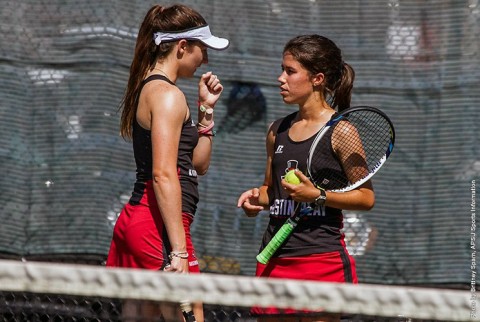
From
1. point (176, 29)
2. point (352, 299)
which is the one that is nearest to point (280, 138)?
point (176, 29)

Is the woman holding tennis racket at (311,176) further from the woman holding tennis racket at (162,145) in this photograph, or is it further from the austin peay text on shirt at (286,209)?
the woman holding tennis racket at (162,145)

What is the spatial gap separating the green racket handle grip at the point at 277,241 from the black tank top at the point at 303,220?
0.08 feet

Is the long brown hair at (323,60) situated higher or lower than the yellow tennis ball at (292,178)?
higher

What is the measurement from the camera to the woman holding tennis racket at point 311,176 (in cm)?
376

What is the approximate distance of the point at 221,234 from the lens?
16.6ft

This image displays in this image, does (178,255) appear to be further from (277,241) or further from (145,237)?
(277,241)

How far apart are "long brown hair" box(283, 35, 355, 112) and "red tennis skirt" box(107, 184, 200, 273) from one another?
2.17 ft

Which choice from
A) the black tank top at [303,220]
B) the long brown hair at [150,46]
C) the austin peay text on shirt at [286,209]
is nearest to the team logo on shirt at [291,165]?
the black tank top at [303,220]

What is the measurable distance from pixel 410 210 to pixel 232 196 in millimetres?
781

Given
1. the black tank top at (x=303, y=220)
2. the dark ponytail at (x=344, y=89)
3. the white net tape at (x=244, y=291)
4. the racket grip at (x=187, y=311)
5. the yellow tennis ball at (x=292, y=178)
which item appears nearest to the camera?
the white net tape at (x=244, y=291)

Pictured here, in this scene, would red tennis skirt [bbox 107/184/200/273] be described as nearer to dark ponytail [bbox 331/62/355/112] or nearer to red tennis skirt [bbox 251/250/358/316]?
red tennis skirt [bbox 251/250/358/316]

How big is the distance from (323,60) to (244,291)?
1196 millimetres

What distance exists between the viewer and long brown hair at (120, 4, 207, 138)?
3764 mm

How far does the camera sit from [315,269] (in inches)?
148
